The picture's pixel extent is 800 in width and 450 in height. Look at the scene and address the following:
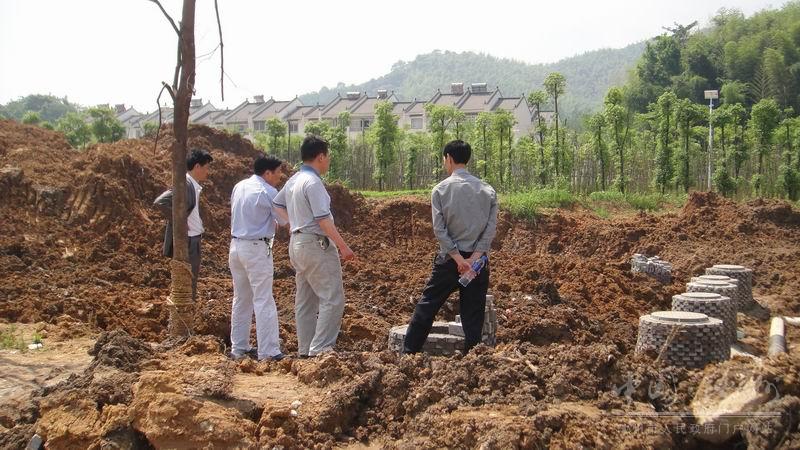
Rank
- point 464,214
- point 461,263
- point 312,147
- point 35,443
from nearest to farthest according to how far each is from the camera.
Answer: point 35,443 → point 461,263 → point 464,214 → point 312,147

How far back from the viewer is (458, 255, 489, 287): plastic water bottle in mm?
5113

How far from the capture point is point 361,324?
7273mm

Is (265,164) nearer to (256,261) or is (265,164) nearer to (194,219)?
(256,261)

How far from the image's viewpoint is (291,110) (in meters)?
60.5

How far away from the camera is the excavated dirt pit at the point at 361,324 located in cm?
356

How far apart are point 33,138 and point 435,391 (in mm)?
14104

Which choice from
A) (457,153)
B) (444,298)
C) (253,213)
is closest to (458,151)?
(457,153)

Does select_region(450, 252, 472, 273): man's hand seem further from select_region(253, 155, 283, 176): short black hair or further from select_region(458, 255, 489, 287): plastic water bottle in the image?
select_region(253, 155, 283, 176): short black hair

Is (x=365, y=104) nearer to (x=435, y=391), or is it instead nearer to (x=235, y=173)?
(x=235, y=173)

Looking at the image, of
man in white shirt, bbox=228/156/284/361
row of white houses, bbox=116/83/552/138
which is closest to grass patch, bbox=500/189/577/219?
man in white shirt, bbox=228/156/284/361

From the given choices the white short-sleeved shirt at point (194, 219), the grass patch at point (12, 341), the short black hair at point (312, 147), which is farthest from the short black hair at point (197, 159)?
the grass patch at point (12, 341)

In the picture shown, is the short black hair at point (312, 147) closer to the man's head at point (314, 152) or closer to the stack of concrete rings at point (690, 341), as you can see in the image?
the man's head at point (314, 152)

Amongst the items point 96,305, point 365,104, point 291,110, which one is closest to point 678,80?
point 365,104

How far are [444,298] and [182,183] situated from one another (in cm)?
209
